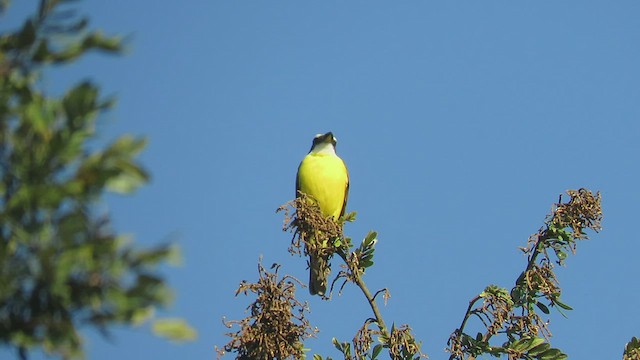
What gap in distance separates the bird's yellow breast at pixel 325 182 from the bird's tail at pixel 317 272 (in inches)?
56.0

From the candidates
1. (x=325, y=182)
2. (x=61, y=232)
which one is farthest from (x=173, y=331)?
(x=325, y=182)

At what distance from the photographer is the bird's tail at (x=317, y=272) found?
680 cm

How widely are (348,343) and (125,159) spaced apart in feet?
10.9

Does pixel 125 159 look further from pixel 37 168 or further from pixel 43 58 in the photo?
pixel 43 58

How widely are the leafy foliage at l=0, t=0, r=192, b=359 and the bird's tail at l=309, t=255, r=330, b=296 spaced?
14.3 feet

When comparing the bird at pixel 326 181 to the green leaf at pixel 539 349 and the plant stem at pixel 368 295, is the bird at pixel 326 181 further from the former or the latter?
the green leaf at pixel 539 349

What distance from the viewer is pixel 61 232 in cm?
223

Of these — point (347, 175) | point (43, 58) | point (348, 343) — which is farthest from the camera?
point (347, 175)

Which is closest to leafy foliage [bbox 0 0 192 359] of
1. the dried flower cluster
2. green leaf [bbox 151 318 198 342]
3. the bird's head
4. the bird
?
green leaf [bbox 151 318 198 342]

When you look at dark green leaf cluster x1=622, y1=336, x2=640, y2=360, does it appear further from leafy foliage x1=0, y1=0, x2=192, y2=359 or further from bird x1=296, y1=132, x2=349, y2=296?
bird x1=296, y1=132, x2=349, y2=296

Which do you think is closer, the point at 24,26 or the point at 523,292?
the point at 24,26

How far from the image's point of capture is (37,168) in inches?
90.4

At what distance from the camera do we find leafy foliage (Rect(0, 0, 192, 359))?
7.41 ft

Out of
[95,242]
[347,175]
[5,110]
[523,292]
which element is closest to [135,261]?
[95,242]
